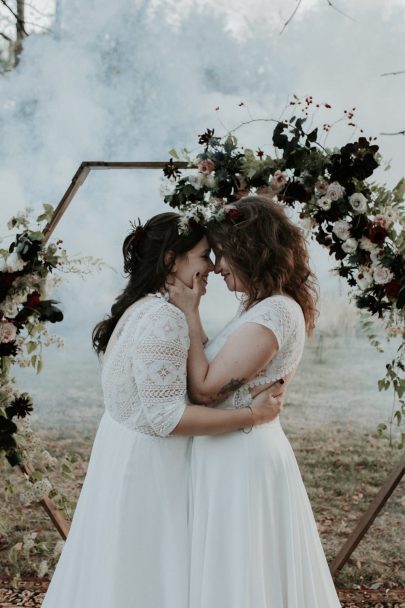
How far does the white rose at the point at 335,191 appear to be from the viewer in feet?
10.1

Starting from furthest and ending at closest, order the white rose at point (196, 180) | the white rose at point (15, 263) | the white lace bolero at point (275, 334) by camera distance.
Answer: the white rose at point (15, 263) → the white rose at point (196, 180) → the white lace bolero at point (275, 334)

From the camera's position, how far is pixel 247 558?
2420 mm

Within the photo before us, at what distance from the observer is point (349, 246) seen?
124 inches

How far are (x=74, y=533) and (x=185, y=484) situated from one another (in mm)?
458

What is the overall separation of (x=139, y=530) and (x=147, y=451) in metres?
0.25

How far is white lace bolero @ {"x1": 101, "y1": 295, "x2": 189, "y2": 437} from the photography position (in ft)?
7.89

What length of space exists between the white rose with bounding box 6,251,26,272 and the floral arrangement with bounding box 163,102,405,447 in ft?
2.08

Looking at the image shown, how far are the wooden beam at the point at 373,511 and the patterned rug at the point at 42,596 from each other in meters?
0.44

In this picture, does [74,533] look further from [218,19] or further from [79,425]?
[218,19]

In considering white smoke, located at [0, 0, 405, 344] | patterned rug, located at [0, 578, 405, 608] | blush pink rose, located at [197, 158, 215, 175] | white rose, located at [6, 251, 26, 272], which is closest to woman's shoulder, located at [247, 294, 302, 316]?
blush pink rose, located at [197, 158, 215, 175]

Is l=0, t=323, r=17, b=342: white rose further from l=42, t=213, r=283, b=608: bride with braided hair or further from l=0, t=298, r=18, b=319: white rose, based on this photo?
l=42, t=213, r=283, b=608: bride with braided hair

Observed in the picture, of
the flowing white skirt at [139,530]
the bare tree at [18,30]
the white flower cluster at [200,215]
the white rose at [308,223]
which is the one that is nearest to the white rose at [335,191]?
the white rose at [308,223]

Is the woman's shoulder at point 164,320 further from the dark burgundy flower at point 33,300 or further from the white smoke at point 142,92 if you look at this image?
the white smoke at point 142,92

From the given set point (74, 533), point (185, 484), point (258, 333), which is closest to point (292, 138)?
point (258, 333)
